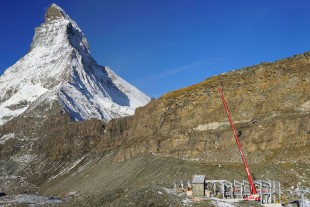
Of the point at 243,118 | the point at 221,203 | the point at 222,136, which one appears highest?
the point at 243,118

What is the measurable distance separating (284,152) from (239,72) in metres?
45.5

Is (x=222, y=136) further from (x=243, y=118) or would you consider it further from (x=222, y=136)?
(x=243, y=118)

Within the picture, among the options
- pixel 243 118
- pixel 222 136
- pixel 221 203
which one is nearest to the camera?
pixel 221 203

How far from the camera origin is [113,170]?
491 ft

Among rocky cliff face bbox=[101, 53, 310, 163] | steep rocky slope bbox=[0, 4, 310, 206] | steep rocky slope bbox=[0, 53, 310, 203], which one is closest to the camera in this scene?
steep rocky slope bbox=[0, 4, 310, 206]

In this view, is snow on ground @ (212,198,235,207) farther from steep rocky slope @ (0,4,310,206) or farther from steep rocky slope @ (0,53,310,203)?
steep rocky slope @ (0,53,310,203)

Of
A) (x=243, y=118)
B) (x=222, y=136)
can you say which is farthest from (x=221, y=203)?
(x=243, y=118)

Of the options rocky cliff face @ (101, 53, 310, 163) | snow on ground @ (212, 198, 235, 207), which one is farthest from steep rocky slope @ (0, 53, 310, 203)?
snow on ground @ (212, 198, 235, 207)

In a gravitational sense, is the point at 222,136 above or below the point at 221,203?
above

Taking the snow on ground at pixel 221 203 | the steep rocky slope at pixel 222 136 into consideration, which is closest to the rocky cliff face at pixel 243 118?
the steep rocky slope at pixel 222 136

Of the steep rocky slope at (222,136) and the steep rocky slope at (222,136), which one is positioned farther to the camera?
the steep rocky slope at (222,136)

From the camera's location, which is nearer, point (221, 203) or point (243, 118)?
point (221, 203)

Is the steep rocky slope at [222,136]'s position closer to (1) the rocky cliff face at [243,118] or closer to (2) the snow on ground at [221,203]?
(1) the rocky cliff face at [243,118]

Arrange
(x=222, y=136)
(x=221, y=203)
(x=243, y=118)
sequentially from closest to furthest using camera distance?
(x=221, y=203), (x=222, y=136), (x=243, y=118)
